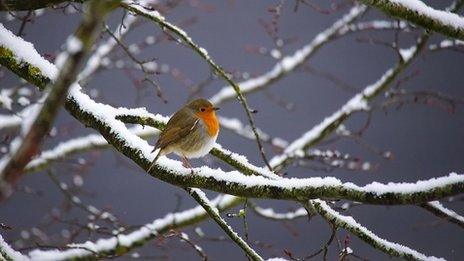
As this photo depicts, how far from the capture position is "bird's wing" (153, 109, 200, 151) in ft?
11.0

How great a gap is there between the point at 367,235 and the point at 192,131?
160 cm

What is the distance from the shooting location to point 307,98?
2284 cm

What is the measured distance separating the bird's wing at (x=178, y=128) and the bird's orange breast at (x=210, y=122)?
74 millimetres

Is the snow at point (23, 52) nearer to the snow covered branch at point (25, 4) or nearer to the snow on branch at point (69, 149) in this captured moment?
the snow covered branch at point (25, 4)

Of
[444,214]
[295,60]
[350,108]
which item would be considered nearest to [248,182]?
[444,214]

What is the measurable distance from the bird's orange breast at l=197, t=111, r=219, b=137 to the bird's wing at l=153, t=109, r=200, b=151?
0.24 feet

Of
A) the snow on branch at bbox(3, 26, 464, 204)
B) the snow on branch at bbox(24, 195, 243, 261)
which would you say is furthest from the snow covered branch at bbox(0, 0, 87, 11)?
the snow on branch at bbox(24, 195, 243, 261)

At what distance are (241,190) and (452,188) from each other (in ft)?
2.79

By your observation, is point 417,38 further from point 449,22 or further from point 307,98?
point 307,98

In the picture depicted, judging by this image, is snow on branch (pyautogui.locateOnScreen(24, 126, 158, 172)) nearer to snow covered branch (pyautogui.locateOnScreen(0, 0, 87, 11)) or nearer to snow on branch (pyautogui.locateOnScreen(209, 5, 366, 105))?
snow on branch (pyautogui.locateOnScreen(209, 5, 366, 105))

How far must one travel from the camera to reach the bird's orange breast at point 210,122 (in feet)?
12.1

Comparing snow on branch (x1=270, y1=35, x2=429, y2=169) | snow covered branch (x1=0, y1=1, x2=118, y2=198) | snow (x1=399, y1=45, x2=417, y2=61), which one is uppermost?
snow (x1=399, y1=45, x2=417, y2=61)

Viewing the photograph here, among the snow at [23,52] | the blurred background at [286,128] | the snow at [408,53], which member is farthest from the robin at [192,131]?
the blurred background at [286,128]

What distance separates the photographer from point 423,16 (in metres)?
2.41
